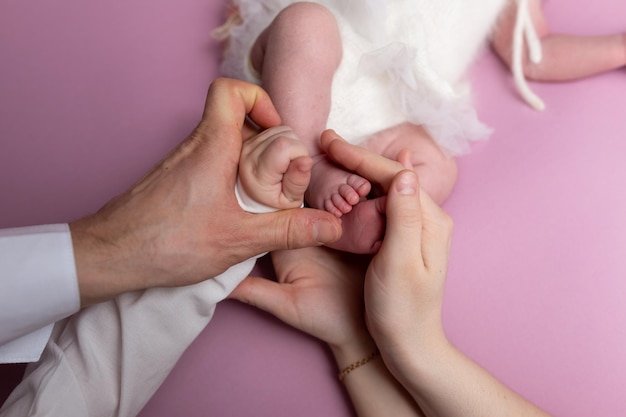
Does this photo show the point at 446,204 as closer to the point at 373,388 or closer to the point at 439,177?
the point at 439,177

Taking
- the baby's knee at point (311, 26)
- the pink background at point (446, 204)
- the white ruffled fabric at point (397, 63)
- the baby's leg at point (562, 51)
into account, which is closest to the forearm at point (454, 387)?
the pink background at point (446, 204)

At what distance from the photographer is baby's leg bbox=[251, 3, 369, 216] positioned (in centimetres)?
109

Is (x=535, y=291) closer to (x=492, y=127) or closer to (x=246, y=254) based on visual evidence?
(x=492, y=127)

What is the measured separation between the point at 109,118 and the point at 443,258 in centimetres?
80

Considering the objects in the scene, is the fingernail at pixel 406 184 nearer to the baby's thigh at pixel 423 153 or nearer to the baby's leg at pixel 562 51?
the baby's thigh at pixel 423 153

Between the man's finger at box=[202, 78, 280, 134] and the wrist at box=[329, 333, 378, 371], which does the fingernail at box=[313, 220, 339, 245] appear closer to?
the man's finger at box=[202, 78, 280, 134]

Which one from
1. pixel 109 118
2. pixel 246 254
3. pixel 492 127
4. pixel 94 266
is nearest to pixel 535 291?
pixel 492 127

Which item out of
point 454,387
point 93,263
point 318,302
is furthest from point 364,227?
point 93,263

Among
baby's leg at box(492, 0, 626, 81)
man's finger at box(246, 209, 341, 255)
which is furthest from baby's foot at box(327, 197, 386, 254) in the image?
baby's leg at box(492, 0, 626, 81)

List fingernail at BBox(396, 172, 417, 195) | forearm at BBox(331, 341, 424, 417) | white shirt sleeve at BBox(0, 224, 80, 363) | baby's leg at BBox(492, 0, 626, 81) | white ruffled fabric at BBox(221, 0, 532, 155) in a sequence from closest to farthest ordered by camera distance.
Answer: white shirt sleeve at BBox(0, 224, 80, 363)
fingernail at BBox(396, 172, 417, 195)
forearm at BBox(331, 341, 424, 417)
white ruffled fabric at BBox(221, 0, 532, 155)
baby's leg at BBox(492, 0, 626, 81)

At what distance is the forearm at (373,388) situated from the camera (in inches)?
42.4

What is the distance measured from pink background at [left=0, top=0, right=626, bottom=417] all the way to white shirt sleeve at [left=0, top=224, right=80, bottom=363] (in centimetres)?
45

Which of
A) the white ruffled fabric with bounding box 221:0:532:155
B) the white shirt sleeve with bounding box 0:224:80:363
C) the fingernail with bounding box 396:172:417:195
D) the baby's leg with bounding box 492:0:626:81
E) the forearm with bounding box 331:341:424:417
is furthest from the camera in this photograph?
Result: the baby's leg with bounding box 492:0:626:81

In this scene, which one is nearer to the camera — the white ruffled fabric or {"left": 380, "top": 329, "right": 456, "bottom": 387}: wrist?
{"left": 380, "top": 329, "right": 456, "bottom": 387}: wrist
